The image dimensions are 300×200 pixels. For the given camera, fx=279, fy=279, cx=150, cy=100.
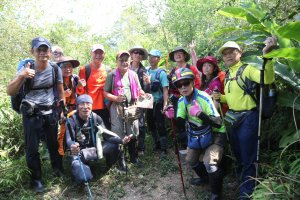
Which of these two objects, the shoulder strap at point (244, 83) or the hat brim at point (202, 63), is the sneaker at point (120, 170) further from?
the shoulder strap at point (244, 83)

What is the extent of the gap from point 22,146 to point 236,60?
15.0ft

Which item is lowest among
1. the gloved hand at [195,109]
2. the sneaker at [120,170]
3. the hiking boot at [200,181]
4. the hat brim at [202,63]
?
the hiking boot at [200,181]

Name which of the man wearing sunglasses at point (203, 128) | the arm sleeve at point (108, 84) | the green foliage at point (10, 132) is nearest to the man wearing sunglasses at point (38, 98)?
the arm sleeve at point (108, 84)

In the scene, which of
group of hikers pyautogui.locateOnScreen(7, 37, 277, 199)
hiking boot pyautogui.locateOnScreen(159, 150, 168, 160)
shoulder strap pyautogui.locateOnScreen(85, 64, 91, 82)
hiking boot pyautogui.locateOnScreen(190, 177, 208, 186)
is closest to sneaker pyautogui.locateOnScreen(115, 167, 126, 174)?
group of hikers pyautogui.locateOnScreen(7, 37, 277, 199)

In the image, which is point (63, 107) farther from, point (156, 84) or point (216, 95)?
point (216, 95)

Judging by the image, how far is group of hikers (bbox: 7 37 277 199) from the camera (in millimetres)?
3750

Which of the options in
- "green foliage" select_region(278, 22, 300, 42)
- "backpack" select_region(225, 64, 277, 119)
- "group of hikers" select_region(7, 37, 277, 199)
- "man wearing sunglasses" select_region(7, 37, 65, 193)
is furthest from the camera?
"man wearing sunglasses" select_region(7, 37, 65, 193)

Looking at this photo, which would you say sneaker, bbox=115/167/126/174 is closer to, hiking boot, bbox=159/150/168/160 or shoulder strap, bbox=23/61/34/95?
hiking boot, bbox=159/150/168/160

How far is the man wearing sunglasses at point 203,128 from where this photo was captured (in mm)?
3834

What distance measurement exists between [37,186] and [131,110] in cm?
200

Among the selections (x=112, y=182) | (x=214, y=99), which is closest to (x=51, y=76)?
(x=112, y=182)

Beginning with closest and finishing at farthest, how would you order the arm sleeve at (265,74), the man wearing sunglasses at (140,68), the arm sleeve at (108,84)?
1. the arm sleeve at (265,74)
2. the arm sleeve at (108,84)
3. the man wearing sunglasses at (140,68)

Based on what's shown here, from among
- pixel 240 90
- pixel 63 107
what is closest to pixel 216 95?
pixel 240 90

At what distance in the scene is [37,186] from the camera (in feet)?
14.9
